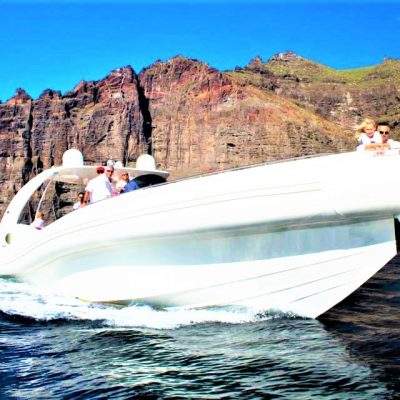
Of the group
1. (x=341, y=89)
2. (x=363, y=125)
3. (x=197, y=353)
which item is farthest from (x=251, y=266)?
(x=341, y=89)

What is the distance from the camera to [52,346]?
6746 mm

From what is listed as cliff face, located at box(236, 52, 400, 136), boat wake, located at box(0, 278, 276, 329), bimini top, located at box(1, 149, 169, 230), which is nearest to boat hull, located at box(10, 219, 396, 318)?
boat wake, located at box(0, 278, 276, 329)

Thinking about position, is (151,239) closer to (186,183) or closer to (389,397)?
(186,183)

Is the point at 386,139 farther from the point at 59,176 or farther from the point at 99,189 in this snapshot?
the point at 59,176

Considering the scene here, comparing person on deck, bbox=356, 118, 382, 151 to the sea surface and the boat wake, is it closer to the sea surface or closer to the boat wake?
the sea surface

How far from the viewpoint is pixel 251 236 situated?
281 inches

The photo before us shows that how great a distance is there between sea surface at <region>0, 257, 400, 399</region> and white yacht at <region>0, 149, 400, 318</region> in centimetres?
32

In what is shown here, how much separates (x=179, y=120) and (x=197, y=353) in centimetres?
13251

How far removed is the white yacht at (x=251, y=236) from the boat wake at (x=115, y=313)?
0.12 m

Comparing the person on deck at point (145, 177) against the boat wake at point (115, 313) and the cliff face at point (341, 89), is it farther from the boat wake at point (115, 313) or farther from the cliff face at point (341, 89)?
the cliff face at point (341, 89)

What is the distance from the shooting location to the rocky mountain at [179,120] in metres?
123

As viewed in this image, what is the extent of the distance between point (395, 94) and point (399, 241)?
484 ft

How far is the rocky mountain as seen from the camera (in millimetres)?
123125

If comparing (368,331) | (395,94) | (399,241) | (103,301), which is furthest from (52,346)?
(395,94)
